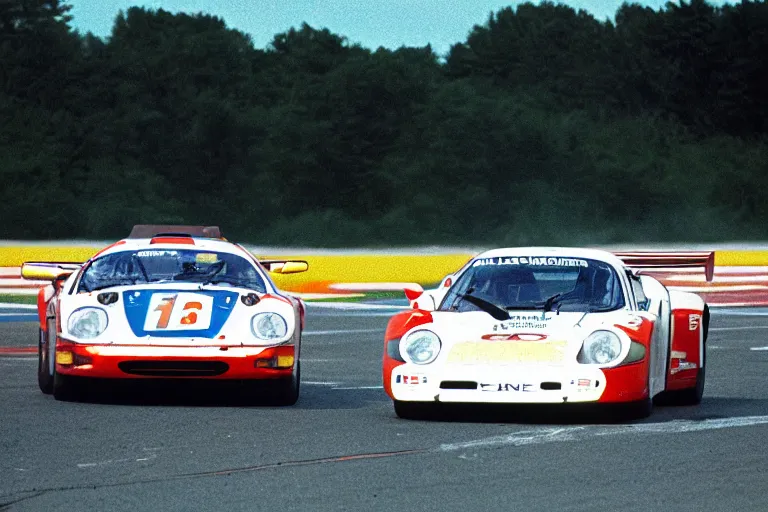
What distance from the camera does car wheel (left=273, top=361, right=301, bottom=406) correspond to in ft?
33.6

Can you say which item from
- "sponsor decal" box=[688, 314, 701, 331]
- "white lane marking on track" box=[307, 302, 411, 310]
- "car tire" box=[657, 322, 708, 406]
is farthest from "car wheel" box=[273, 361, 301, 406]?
"white lane marking on track" box=[307, 302, 411, 310]

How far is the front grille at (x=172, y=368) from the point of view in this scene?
985 centimetres

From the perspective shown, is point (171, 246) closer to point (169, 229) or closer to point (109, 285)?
point (109, 285)

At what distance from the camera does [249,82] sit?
246ft

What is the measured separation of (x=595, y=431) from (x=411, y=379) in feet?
3.67

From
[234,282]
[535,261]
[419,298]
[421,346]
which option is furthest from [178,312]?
[535,261]

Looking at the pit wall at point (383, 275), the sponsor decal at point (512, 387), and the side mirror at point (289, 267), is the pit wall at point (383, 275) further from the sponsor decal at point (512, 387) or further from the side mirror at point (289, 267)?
the sponsor decal at point (512, 387)

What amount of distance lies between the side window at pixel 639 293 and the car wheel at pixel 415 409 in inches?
60.3

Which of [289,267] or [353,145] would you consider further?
[353,145]

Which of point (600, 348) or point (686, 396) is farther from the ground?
point (600, 348)

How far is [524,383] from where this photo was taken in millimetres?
9062

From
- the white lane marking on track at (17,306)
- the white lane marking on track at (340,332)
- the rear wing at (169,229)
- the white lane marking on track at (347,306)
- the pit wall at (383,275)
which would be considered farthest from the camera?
the pit wall at (383,275)

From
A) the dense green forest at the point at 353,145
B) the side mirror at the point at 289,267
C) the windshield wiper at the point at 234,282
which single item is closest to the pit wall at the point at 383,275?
the side mirror at the point at 289,267

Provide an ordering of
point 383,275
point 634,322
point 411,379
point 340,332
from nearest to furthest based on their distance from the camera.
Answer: point 411,379
point 634,322
point 340,332
point 383,275
